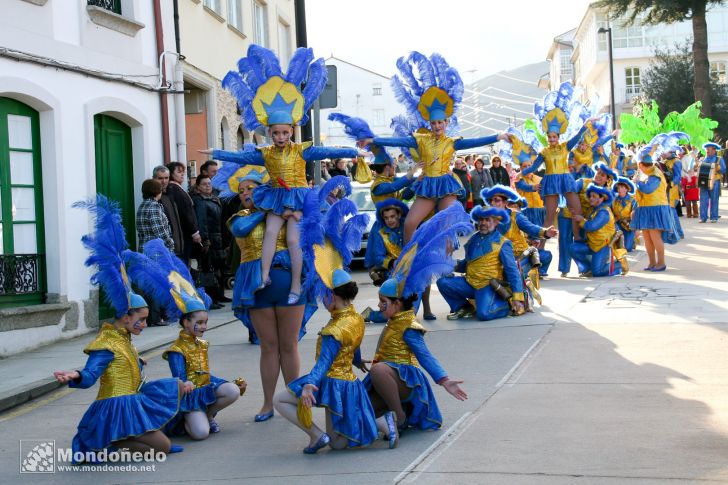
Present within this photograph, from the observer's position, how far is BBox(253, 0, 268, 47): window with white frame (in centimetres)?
2444

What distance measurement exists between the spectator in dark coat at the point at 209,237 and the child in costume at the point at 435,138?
382cm

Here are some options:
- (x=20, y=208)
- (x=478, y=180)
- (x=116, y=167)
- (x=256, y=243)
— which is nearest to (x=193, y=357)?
(x=256, y=243)

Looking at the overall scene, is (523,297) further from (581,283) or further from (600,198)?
(600,198)

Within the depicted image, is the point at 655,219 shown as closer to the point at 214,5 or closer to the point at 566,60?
the point at 214,5

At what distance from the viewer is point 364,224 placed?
746cm

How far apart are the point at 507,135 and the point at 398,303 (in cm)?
438

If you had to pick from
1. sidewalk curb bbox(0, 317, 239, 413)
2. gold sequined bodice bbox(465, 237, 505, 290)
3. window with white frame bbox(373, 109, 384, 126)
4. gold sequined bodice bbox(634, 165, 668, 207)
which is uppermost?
window with white frame bbox(373, 109, 384, 126)

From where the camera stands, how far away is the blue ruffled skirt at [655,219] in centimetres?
1600

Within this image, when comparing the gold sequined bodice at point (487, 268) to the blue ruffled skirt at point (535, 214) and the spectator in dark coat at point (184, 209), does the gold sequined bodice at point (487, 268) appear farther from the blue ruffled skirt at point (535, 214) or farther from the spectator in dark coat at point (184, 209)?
the blue ruffled skirt at point (535, 214)

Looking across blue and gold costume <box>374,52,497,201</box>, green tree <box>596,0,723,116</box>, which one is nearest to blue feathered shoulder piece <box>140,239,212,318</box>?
blue and gold costume <box>374,52,497,201</box>

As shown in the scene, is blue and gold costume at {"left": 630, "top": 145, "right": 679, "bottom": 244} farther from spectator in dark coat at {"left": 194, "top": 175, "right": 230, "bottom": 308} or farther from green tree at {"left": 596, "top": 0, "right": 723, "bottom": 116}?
green tree at {"left": 596, "top": 0, "right": 723, "bottom": 116}

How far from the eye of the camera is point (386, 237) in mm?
12219

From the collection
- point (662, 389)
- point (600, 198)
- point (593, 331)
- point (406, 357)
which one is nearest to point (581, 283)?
point (600, 198)

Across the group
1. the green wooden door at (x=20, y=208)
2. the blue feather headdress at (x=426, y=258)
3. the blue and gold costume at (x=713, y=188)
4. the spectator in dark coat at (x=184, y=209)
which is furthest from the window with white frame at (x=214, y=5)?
the blue feather headdress at (x=426, y=258)
